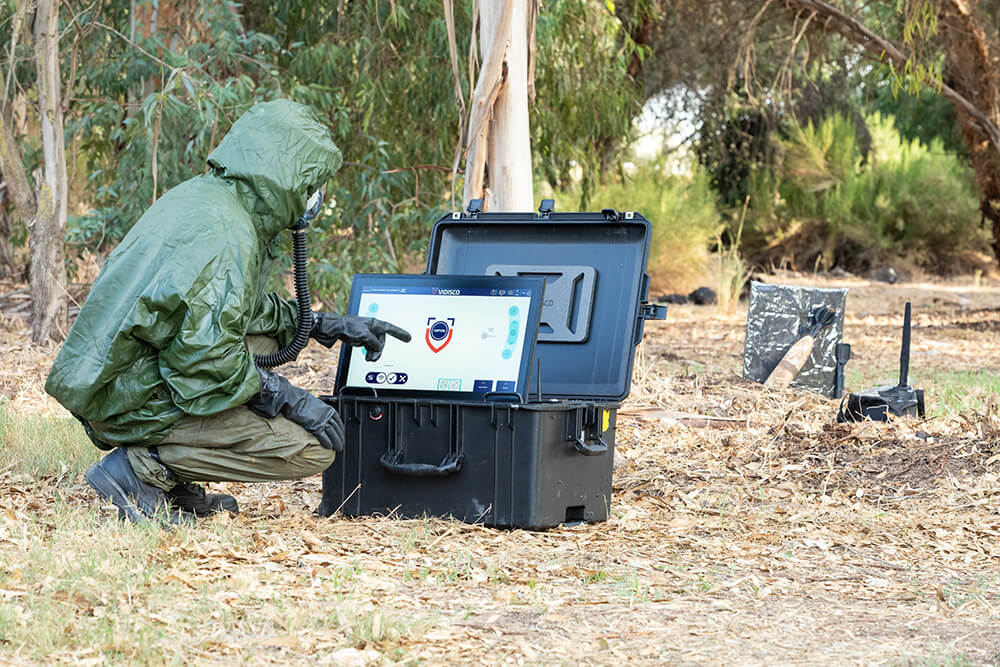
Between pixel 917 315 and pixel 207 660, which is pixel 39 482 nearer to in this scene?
pixel 207 660

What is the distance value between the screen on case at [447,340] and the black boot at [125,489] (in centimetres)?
84

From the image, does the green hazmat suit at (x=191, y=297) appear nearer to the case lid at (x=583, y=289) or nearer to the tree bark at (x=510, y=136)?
the case lid at (x=583, y=289)

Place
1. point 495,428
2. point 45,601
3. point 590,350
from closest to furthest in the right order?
point 45,601
point 495,428
point 590,350

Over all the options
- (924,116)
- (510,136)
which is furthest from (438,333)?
(924,116)

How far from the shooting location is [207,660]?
2949mm

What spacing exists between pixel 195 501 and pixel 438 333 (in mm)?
1050

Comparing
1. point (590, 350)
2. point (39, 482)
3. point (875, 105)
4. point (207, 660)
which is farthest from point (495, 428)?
point (875, 105)

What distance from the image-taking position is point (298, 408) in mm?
4168

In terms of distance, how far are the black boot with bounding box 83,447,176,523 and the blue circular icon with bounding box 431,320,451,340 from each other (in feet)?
3.65

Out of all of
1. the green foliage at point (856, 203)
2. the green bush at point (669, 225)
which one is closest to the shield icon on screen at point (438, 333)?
the green bush at point (669, 225)

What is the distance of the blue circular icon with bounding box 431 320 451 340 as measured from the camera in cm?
455

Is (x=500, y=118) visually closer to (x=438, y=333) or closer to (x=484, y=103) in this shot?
(x=484, y=103)

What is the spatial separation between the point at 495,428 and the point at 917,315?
10.8m

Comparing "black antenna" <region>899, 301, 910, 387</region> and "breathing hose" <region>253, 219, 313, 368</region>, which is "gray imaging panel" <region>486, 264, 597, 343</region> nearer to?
"breathing hose" <region>253, 219, 313, 368</region>
